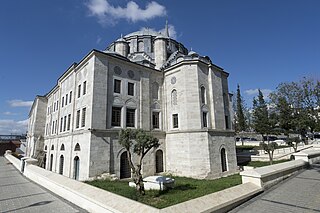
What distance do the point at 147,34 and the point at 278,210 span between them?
29.3 meters

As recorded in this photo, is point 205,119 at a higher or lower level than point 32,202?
higher

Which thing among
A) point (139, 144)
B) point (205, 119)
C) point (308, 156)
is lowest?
point (308, 156)

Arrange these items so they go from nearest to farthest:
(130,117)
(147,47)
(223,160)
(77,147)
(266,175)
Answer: (266,175)
(77,147)
(130,117)
(223,160)
(147,47)

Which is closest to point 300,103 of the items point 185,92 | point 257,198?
point 185,92

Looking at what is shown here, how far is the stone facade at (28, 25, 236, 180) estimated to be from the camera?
15.2m

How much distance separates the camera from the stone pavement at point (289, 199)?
19.6 feet

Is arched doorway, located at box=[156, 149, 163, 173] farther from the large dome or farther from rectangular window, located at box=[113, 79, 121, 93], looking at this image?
the large dome

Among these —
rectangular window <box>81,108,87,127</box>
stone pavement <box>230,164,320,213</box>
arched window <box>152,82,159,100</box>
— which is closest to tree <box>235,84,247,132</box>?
arched window <box>152,82,159,100</box>

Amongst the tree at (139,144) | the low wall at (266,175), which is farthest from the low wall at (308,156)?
the tree at (139,144)

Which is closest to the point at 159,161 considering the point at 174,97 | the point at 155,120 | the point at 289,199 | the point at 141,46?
the point at 155,120

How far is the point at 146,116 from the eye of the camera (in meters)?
18.6

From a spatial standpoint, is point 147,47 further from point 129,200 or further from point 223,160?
point 129,200

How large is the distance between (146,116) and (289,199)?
13599 mm

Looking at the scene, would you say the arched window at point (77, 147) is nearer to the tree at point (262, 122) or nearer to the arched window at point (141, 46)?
the arched window at point (141, 46)
